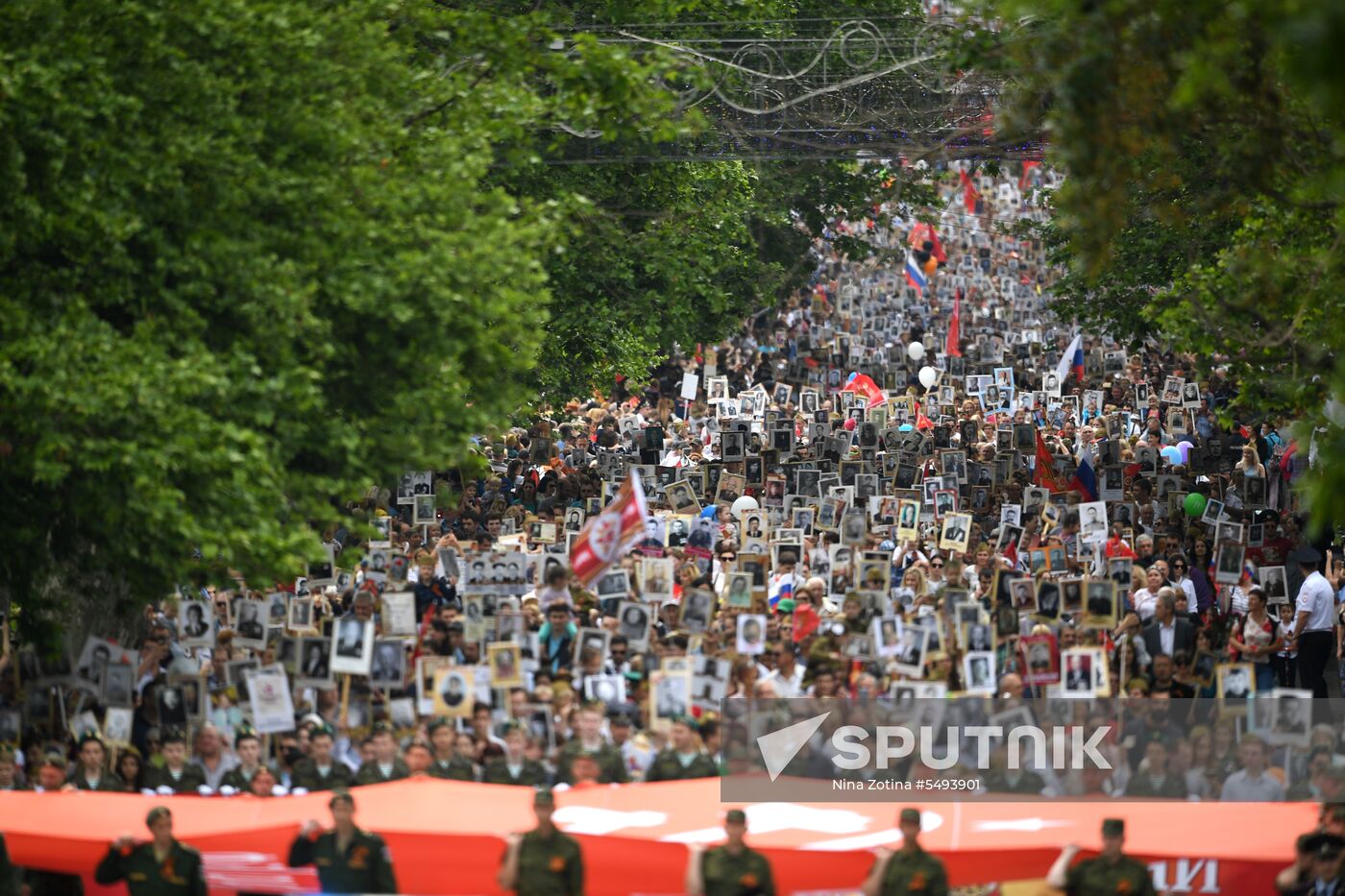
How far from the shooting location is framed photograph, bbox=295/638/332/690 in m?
16.5

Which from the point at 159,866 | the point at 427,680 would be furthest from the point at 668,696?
the point at 159,866

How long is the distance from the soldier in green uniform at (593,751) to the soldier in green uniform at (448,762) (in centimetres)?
61

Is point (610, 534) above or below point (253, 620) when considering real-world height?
above

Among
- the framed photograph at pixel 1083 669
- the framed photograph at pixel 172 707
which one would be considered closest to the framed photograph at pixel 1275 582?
the framed photograph at pixel 1083 669

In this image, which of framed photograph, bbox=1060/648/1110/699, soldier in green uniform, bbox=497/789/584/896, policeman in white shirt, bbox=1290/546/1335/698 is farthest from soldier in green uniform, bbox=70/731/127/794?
policeman in white shirt, bbox=1290/546/1335/698

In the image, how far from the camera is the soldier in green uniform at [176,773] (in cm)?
1484

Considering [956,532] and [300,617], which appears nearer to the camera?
[300,617]

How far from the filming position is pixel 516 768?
1461 cm

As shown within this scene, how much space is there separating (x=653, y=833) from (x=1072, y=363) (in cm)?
2788

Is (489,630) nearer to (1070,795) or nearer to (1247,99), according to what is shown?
(1070,795)

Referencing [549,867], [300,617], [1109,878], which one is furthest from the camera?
[300,617]

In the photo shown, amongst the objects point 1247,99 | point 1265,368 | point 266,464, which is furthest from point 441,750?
point 1265,368

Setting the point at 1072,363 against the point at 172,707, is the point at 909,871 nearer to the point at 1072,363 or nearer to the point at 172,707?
the point at 172,707

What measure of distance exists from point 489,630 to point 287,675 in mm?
2019
